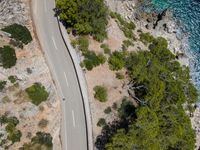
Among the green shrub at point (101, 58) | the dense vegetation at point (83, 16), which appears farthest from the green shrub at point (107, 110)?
the dense vegetation at point (83, 16)

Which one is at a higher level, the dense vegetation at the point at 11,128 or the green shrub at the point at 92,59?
the green shrub at the point at 92,59

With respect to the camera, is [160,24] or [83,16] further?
[160,24]

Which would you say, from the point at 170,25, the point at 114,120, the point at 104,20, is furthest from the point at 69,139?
the point at 170,25

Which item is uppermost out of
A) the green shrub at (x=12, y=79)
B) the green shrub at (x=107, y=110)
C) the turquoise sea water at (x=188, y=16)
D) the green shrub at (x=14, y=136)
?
the turquoise sea water at (x=188, y=16)

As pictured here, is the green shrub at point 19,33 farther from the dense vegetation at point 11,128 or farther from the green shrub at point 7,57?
the dense vegetation at point 11,128

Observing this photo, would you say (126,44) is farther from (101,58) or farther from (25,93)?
(25,93)

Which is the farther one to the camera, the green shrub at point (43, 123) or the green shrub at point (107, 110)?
the green shrub at point (107, 110)

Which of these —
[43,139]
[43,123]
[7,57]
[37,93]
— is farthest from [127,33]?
[43,139]
